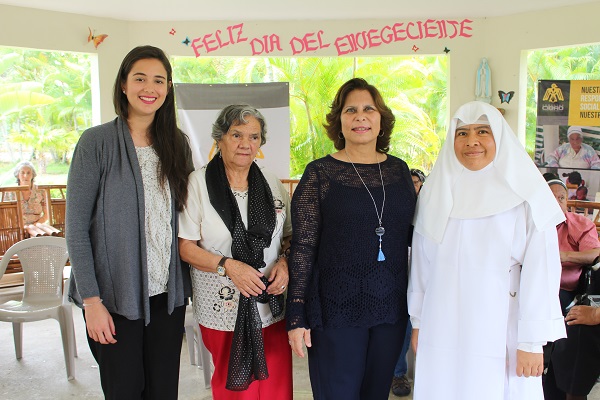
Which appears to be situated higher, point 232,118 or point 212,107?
point 212,107

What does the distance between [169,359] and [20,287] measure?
7.17ft

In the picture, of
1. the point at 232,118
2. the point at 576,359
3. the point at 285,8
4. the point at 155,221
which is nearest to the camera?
the point at 155,221

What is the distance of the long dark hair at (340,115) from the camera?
189 centimetres

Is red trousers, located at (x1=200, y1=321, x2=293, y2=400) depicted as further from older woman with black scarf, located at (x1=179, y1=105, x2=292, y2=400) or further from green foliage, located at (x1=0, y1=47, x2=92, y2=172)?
green foliage, located at (x1=0, y1=47, x2=92, y2=172)

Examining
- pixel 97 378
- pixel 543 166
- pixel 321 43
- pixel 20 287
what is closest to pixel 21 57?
pixel 321 43

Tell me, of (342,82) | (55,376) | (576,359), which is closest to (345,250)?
(576,359)

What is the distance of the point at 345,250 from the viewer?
178cm

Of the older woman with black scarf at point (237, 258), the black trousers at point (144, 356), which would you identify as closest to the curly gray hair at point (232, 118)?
the older woman with black scarf at point (237, 258)

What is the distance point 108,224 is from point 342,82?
7.49 m

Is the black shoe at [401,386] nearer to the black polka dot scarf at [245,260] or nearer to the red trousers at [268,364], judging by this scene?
the red trousers at [268,364]

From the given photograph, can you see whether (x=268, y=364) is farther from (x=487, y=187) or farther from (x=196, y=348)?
(x=196, y=348)

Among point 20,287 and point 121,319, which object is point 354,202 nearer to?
point 121,319

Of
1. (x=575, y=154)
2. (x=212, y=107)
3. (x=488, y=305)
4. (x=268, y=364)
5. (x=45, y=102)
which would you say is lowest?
(x=268, y=364)

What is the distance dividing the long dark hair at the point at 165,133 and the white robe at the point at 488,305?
880 millimetres
